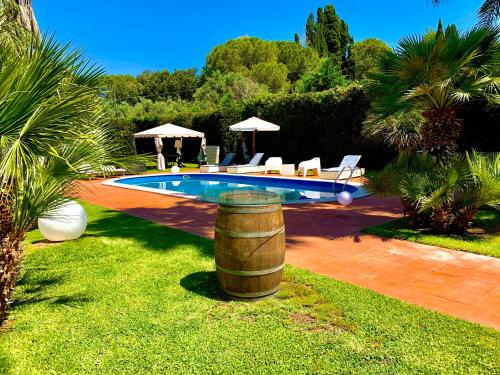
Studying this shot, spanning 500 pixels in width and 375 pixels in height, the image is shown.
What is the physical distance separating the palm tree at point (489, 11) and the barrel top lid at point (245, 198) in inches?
436

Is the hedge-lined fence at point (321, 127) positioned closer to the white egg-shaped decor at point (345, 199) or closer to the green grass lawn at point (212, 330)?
the white egg-shaped decor at point (345, 199)

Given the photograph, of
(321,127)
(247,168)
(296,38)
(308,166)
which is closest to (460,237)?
(308,166)

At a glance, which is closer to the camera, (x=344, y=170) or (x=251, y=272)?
(x=251, y=272)

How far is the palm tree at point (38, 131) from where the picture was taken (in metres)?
2.71

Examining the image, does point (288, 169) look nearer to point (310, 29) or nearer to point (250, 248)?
point (250, 248)

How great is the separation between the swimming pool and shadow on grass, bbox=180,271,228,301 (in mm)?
5868

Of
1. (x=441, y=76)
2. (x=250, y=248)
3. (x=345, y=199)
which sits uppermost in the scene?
(x=441, y=76)

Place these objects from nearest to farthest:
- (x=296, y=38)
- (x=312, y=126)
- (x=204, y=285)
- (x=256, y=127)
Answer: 1. (x=204, y=285)
2. (x=256, y=127)
3. (x=312, y=126)
4. (x=296, y=38)

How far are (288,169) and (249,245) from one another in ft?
44.1

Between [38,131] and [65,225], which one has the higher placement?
[38,131]

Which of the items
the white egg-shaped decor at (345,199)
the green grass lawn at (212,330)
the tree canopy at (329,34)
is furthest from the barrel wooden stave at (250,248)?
the tree canopy at (329,34)

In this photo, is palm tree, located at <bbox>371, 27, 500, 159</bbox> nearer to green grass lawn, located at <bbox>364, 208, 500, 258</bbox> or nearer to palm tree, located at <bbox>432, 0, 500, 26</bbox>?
green grass lawn, located at <bbox>364, 208, 500, 258</bbox>

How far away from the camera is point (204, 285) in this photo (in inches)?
173

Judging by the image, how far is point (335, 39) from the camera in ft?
173
